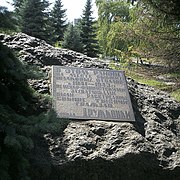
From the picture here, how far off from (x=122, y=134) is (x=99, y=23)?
25.0 m

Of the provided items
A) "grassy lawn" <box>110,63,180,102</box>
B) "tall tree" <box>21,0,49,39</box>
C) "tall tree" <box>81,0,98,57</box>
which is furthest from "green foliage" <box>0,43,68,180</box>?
"tall tree" <box>81,0,98,57</box>

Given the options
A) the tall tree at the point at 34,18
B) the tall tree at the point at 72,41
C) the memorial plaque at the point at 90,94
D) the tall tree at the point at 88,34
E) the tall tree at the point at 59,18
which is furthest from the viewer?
the tall tree at the point at 59,18

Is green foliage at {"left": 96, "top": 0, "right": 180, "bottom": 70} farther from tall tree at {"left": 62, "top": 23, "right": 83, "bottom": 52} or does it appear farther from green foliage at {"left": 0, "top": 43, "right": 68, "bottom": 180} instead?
tall tree at {"left": 62, "top": 23, "right": 83, "bottom": 52}

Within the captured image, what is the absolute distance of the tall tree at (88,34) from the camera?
22.2m

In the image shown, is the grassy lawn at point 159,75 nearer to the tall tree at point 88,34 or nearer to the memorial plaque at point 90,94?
the memorial plaque at point 90,94

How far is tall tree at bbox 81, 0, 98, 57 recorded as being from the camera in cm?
2220

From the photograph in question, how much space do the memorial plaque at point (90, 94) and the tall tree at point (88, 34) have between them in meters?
16.6

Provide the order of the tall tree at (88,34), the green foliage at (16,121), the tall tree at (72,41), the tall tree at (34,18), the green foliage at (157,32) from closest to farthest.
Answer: the green foliage at (16,121)
the green foliage at (157,32)
the tall tree at (34,18)
the tall tree at (72,41)
the tall tree at (88,34)

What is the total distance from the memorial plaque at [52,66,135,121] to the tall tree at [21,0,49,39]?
13.8 metres

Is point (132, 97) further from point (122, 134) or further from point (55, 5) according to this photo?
point (55, 5)

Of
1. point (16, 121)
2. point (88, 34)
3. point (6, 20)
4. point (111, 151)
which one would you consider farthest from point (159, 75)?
point (88, 34)

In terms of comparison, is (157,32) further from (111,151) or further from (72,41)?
(72,41)

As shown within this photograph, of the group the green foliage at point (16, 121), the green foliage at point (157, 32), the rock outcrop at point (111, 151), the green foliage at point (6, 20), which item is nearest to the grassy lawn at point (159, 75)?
the green foliage at point (157, 32)

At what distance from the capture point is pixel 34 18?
18.8 metres
